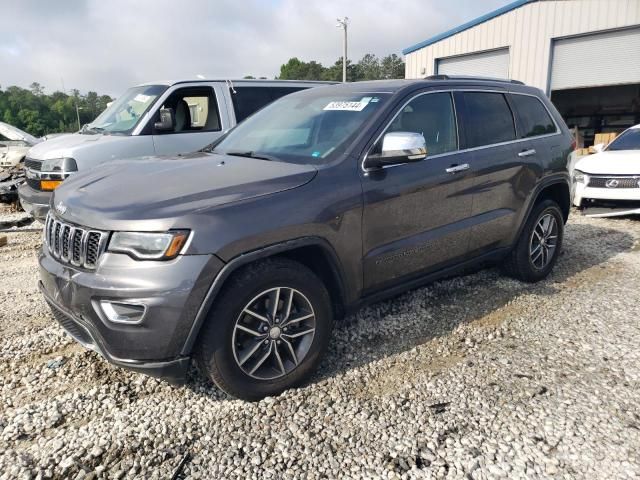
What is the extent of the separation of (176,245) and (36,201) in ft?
14.4

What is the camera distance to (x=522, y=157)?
13.8 ft

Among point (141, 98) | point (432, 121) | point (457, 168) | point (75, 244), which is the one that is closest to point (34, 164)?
point (141, 98)

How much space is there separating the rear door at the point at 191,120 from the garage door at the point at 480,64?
1160 centimetres

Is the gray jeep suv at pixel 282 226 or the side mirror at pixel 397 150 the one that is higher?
the side mirror at pixel 397 150

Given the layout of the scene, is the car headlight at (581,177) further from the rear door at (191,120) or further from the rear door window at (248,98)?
the rear door at (191,120)

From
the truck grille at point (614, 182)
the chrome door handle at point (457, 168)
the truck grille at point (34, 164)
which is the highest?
the chrome door handle at point (457, 168)

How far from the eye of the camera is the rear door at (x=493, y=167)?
3.83m

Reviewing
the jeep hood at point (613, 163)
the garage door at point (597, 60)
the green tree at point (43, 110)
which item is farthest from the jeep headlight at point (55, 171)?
the green tree at point (43, 110)

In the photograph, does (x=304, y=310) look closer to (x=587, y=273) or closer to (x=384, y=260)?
(x=384, y=260)

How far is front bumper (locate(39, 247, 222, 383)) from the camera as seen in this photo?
2324mm

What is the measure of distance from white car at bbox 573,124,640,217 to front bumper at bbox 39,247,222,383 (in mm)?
7051

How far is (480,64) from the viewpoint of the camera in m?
16.9

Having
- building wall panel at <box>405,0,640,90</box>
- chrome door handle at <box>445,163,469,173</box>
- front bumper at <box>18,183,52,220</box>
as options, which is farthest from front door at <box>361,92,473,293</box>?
building wall panel at <box>405,0,640,90</box>

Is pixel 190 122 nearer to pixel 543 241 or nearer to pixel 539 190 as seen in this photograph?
pixel 539 190
